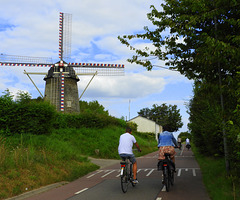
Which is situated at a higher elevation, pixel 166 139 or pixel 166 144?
pixel 166 139

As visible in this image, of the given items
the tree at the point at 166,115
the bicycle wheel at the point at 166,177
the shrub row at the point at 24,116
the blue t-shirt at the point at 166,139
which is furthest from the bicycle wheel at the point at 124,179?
the tree at the point at 166,115

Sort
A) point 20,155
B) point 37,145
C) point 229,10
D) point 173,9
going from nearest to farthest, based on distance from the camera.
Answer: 1. point 229,10
2. point 173,9
3. point 20,155
4. point 37,145

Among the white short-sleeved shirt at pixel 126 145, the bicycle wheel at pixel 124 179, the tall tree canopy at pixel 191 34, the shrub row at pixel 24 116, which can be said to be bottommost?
the bicycle wheel at pixel 124 179

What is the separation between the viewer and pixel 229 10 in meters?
8.51

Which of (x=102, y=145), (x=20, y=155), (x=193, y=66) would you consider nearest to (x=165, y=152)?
(x=193, y=66)

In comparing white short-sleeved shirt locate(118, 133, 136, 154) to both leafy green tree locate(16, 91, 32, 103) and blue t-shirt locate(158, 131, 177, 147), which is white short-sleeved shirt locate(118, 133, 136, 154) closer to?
blue t-shirt locate(158, 131, 177, 147)

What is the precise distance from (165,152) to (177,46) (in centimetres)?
405

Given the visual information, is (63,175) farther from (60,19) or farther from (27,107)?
(60,19)

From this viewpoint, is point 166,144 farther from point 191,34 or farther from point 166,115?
point 166,115

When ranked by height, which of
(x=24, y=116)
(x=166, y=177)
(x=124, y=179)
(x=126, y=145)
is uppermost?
(x=24, y=116)

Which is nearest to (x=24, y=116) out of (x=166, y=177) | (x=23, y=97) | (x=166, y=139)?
(x=23, y=97)

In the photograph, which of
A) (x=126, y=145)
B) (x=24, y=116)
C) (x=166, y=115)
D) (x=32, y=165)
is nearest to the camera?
(x=126, y=145)

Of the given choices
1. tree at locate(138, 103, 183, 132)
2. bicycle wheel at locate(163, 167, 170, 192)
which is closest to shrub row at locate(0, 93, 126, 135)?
bicycle wheel at locate(163, 167, 170, 192)

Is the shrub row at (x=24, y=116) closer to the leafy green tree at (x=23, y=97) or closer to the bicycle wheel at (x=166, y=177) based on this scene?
the leafy green tree at (x=23, y=97)
